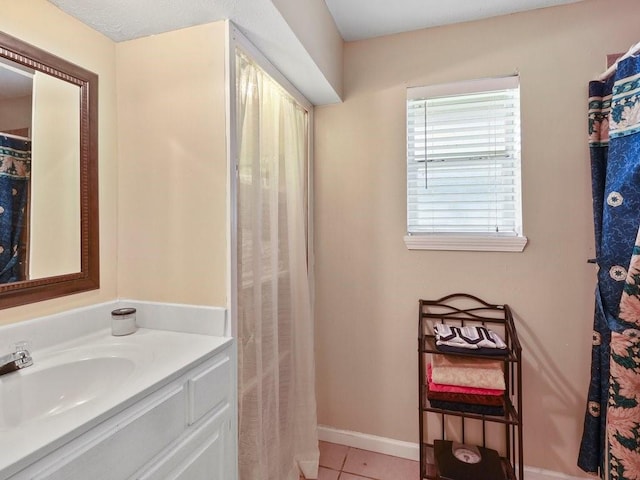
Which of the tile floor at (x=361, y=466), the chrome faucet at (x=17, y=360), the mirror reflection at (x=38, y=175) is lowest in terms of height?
the tile floor at (x=361, y=466)

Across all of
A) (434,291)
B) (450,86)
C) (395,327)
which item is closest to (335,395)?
(395,327)

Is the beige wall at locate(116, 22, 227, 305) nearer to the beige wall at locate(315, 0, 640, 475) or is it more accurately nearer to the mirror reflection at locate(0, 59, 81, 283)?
the mirror reflection at locate(0, 59, 81, 283)

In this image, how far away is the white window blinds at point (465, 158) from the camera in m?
1.69

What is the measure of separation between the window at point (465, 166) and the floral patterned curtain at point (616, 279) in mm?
323

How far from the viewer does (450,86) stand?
5.72ft

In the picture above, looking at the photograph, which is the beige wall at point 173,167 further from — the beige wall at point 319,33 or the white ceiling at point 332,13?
the beige wall at point 319,33

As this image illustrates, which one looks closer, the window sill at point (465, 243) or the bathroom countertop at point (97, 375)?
the bathroom countertop at point (97, 375)

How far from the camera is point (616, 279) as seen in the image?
1.36m

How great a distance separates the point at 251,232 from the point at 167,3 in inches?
32.7

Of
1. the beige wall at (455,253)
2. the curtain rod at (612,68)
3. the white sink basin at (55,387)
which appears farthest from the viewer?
the beige wall at (455,253)

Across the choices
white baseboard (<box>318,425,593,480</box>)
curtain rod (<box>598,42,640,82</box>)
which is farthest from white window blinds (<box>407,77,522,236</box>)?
white baseboard (<box>318,425,593,480</box>)

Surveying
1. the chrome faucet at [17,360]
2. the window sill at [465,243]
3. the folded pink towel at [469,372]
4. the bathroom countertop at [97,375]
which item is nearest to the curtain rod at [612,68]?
the window sill at [465,243]

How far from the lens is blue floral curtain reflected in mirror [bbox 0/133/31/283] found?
986 millimetres

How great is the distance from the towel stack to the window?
497 millimetres
